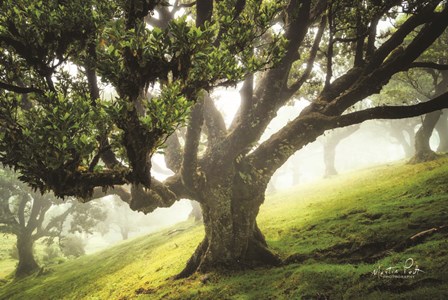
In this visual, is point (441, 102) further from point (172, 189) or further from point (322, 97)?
point (172, 189)

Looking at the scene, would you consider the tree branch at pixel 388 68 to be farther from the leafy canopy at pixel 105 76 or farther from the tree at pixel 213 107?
the leafy canopy at pixel 105 76

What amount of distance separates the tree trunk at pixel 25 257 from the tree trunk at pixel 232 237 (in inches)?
922

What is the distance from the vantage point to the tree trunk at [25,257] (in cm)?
2594

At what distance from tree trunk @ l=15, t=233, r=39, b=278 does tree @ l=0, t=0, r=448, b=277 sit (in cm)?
2122

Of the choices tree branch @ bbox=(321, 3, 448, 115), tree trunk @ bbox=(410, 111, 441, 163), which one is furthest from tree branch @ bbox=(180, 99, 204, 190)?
tree trunk @ bbox=(410, 111, 441, 163)

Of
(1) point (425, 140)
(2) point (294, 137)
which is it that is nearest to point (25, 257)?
(2) point (294, 137)

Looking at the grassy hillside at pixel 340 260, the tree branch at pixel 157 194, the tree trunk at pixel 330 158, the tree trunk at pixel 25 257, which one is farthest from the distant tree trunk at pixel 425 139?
the tree trunk at pixel 25 257

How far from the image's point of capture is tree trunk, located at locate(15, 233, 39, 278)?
2594cm

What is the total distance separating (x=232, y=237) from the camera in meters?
10.3

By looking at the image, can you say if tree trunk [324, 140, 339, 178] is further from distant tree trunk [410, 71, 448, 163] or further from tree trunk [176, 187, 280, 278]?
tree trunk [176, 187, 280, 278]

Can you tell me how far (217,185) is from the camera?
34.5 ft

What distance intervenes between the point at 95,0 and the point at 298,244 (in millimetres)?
9822

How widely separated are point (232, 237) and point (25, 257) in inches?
992
